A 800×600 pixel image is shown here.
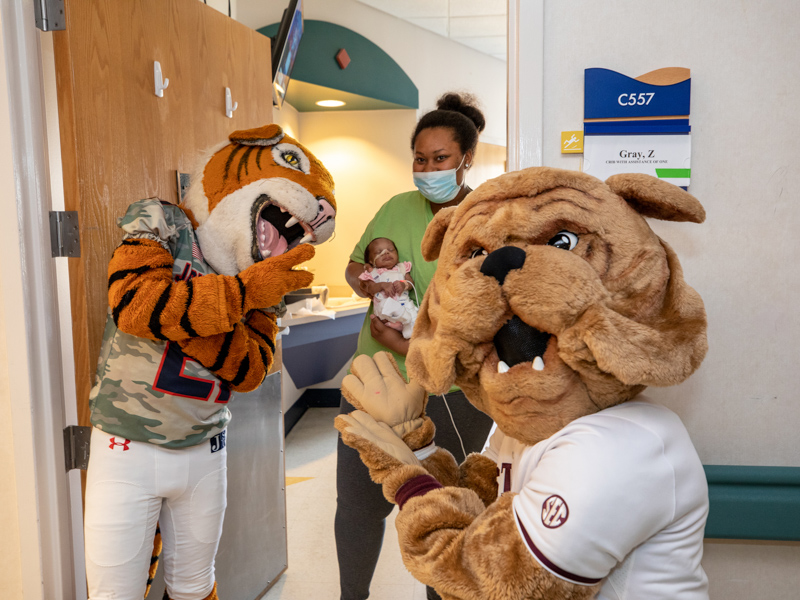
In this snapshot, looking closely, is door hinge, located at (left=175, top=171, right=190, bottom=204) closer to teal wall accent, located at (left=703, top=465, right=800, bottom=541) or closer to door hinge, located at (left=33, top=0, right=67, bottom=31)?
door hinge, located at (left=33, top=0, right=67, bottom=31)

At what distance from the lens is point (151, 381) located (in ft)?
4.30

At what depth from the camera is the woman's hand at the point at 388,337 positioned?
61.7 inches

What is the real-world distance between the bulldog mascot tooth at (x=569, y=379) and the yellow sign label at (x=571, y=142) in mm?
508

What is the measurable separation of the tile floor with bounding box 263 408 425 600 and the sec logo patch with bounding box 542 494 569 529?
5.61 ft

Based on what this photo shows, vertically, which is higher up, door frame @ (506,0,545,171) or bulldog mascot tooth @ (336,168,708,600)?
door frame @ (506,0,545,171)

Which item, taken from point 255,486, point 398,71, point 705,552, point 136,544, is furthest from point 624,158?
point 398,71

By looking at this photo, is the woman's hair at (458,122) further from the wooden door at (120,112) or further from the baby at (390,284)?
the wooden door at (120,112)

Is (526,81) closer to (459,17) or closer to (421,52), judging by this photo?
(459,17)

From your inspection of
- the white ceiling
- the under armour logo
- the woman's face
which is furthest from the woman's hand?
the white ceiling

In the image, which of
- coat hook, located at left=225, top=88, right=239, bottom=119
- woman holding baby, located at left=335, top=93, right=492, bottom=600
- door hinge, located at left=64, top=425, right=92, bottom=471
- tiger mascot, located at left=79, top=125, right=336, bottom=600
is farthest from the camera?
coat hook, located at left=225, top=88, right=239, bottom=119

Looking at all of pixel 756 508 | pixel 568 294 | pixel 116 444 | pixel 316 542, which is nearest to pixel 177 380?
pixel 116 444

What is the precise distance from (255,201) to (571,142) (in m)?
0.71

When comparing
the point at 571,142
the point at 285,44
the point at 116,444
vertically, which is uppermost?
the point at 285,44

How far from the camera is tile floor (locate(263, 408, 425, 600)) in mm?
2258
